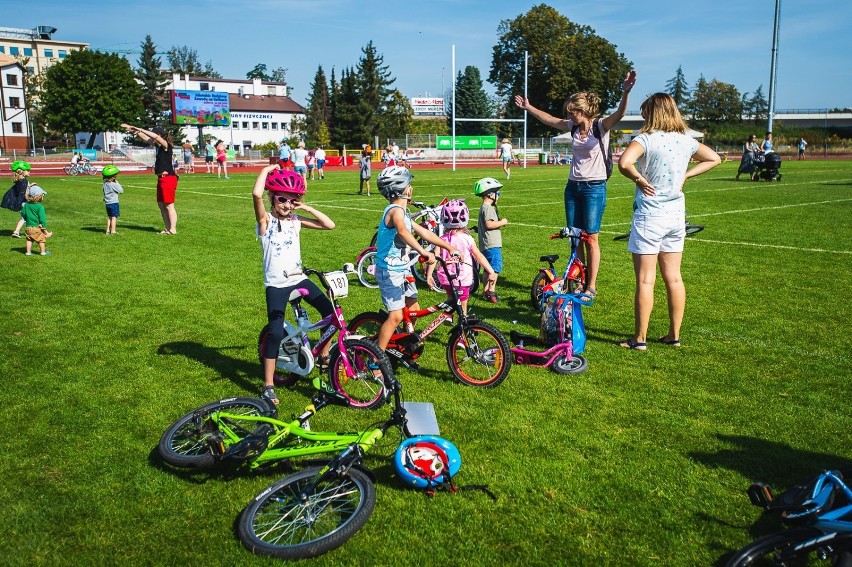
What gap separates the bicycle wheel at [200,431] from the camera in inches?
170

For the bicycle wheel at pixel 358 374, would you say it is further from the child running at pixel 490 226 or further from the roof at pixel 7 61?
the roof at pixel 7 61

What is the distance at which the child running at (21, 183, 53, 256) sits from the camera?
1230cm

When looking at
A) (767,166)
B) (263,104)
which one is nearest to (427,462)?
(767,166)

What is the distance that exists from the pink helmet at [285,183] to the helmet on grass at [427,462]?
2249 millimetres

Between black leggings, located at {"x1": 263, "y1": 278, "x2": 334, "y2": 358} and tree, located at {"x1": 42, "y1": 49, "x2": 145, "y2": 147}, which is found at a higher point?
tree, located at {"x1": 42, "y1": 49, "x2": 145, "y2": 147}

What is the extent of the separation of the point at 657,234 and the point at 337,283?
3051 mm

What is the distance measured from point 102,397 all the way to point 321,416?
1.93 meters

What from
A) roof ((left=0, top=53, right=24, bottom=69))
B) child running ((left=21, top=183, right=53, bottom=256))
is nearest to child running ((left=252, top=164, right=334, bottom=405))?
child running ((left=21, top=183, right=53, bottom=256))

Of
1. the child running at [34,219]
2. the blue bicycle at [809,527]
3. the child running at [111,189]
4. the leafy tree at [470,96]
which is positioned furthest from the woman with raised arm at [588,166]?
the leafy tree at [470,96]

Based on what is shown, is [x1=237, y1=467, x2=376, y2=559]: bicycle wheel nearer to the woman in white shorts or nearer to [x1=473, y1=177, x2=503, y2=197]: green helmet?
the woman in white shorts

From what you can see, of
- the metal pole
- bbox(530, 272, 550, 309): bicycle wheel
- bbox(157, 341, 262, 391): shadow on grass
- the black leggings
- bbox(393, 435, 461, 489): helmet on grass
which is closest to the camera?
bbox(393, 435, 461, 489): helmet on grass

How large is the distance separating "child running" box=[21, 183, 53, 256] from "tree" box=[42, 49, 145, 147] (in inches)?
2790

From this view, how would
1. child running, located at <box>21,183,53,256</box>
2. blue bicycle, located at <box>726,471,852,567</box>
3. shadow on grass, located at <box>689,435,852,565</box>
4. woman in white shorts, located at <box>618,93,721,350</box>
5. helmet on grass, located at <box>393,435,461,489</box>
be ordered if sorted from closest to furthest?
blue bicycle, located at <box>726,471,852,567</box>
helmet on grass, located at <box>393,435,461,489</box>
shadow on grass, located at <box>689,435,852,565</box>
woman in white shorts, located at <box>618,93,721,350</box>
child running, located at <box>21,183,53,256</box>

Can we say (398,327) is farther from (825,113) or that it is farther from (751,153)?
(825,113)
